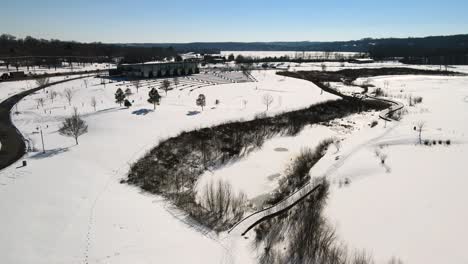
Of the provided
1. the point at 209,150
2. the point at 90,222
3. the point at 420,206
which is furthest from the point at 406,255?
the point at 209,150

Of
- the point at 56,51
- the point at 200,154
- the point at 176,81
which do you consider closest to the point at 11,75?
the point at 176,81

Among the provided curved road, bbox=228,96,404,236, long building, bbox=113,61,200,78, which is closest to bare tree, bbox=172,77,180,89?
long building, bbox=113,61,200,78

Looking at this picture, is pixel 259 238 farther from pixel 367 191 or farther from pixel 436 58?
pixel 436 58

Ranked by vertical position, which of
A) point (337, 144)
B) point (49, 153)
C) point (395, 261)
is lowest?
point (395, 261)

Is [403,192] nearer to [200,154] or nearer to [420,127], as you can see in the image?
[200,154]

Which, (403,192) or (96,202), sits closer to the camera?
(96,202)

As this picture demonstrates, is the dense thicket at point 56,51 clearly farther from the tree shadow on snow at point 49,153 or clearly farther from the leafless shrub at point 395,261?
the leafless shrub at point 395,261

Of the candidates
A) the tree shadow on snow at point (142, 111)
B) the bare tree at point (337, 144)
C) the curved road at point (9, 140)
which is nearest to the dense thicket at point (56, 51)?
the curved road at point (9, 140)
